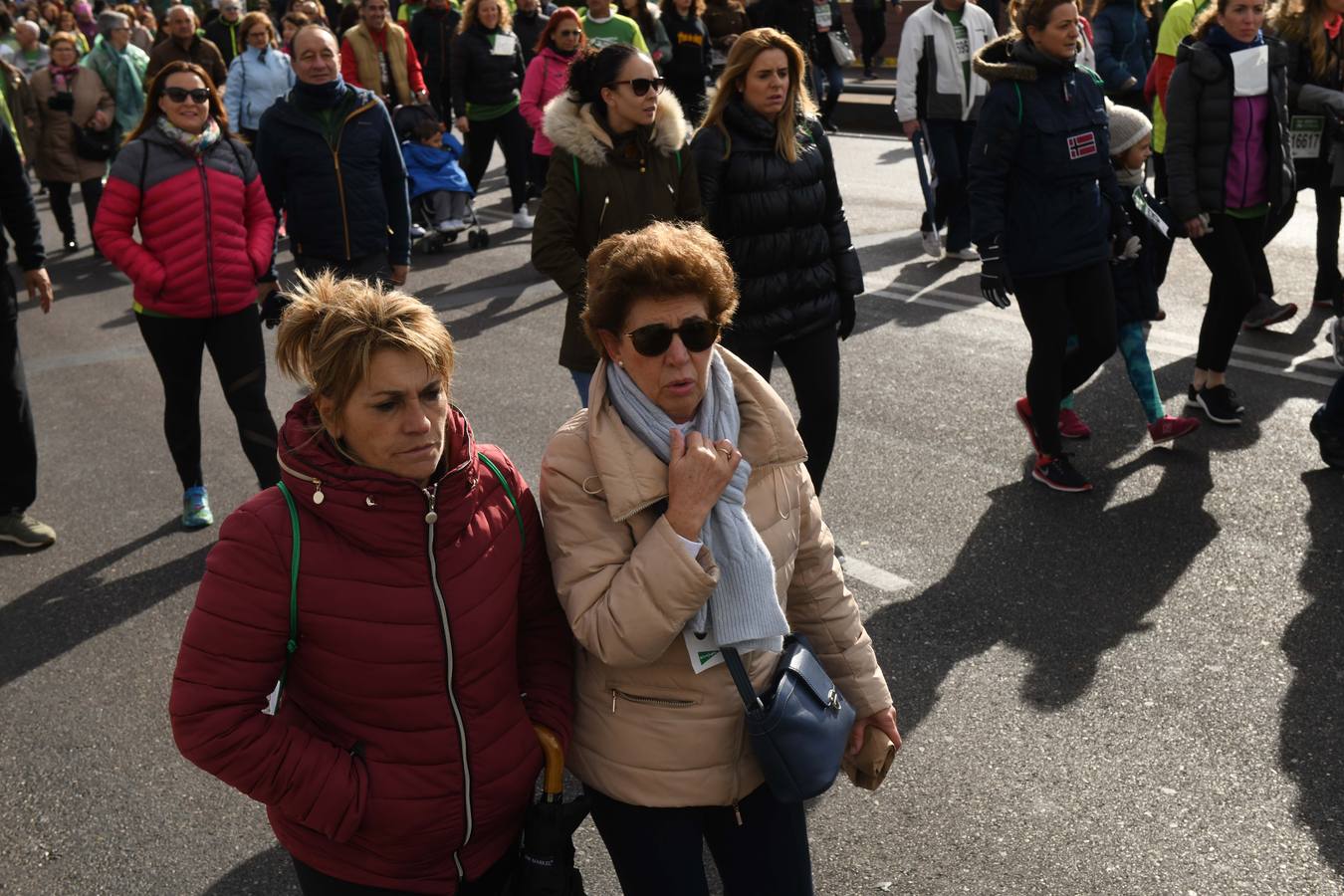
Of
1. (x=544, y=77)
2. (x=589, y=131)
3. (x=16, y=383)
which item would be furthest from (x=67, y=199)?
(x=589, y=131)

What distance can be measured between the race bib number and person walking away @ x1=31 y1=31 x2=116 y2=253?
994 centimetres

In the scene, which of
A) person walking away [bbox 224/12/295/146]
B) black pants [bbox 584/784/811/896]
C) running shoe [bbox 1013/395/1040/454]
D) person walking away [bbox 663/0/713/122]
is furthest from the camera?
person walking away [bbox 663/0/713/122]

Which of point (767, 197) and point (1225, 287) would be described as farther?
point (1225, 287)

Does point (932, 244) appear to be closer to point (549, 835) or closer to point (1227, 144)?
point (1227, 144)

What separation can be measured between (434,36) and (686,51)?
2799 mm

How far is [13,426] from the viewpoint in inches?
257

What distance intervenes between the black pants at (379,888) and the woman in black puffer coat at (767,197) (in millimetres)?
2732

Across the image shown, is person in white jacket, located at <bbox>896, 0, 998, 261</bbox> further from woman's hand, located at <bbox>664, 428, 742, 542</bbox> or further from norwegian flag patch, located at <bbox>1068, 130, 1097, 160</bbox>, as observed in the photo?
woman's hand, located at <bbox>664, 428, 742, 542</bbox>

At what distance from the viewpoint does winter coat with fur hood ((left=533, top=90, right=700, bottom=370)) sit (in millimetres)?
5305

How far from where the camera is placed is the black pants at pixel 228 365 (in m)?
6.20

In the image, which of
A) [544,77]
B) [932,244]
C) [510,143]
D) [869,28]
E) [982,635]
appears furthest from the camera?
[869,28]

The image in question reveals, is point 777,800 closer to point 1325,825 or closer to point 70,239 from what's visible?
point 1325,825

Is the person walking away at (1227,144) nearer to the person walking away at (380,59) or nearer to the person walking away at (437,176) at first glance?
the person walking away at (437,176)

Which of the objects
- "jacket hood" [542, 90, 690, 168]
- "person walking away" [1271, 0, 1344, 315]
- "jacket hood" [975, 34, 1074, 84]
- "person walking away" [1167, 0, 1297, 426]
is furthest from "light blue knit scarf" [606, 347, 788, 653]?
"person walking away" [1271, 0, 1344, 315]
